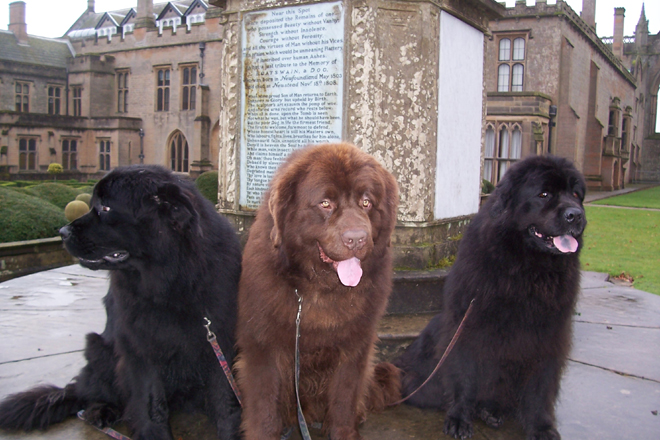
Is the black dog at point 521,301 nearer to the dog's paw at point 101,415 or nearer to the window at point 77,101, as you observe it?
the dog's paw at point 101,415

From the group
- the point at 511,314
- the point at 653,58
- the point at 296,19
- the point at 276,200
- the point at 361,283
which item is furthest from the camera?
the point at 653,58

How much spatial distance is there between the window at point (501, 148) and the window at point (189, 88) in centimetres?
2274

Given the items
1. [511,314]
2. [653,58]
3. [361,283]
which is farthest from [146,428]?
[653,58]

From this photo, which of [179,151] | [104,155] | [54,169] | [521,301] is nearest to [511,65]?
[179,151]

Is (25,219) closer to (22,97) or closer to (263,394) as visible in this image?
(263,394)

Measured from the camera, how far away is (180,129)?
38906 mm

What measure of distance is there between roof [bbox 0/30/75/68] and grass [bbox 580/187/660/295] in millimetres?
43438

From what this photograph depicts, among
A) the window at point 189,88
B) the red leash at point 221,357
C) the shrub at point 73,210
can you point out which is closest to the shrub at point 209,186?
the shrub at point 73,210

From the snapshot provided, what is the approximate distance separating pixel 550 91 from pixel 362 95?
27023 mm

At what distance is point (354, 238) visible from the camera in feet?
7.89

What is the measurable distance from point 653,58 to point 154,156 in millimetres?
50544

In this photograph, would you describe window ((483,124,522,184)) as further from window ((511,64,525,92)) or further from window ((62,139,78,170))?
window ((62,139,78,170))

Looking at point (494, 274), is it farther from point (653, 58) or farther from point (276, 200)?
point (653, 58)

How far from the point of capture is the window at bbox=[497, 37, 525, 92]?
27844mm
